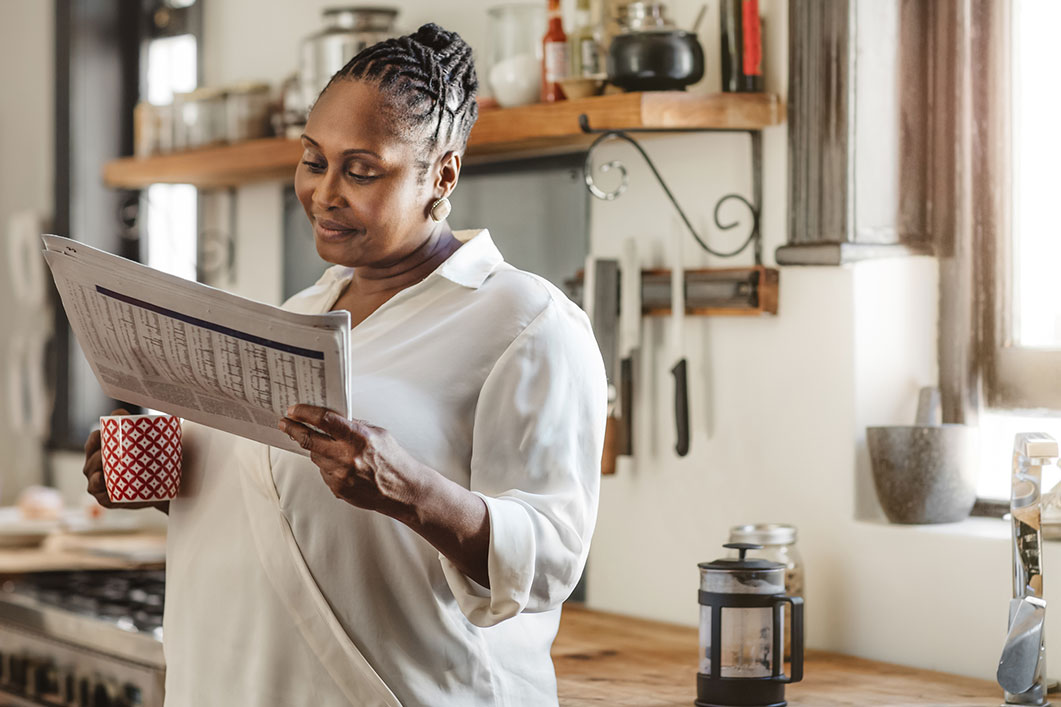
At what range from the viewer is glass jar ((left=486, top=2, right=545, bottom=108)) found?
215 centimetres

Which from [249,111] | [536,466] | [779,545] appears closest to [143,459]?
[536,466]

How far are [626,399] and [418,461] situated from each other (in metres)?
1.06

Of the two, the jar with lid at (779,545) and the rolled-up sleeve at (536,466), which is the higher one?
the rolled-up sleeve at (536,466)

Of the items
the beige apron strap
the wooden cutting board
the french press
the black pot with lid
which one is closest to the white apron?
the beige apron strap

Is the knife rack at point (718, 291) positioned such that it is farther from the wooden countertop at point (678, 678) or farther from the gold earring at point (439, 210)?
the gold earring at point (439, 210)

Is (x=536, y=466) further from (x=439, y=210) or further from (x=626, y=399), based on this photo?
(x=626, y=399)

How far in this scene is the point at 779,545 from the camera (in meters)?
1.84

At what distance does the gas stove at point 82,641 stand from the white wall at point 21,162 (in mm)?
1137

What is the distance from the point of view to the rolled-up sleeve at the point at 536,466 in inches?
44.3

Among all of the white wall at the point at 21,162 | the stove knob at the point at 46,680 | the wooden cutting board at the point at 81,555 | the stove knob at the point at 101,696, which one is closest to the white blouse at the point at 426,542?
the stove knob at the point at 101,696

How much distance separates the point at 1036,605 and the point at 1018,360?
1.53ft

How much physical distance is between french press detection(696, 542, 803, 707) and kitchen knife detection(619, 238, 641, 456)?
0.53 meters

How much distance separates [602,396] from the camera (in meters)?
1.26

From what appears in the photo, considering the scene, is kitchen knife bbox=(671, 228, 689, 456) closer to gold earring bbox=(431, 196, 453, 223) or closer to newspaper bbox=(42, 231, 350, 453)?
gold earring bbox=(431, 196, 453, 223)
